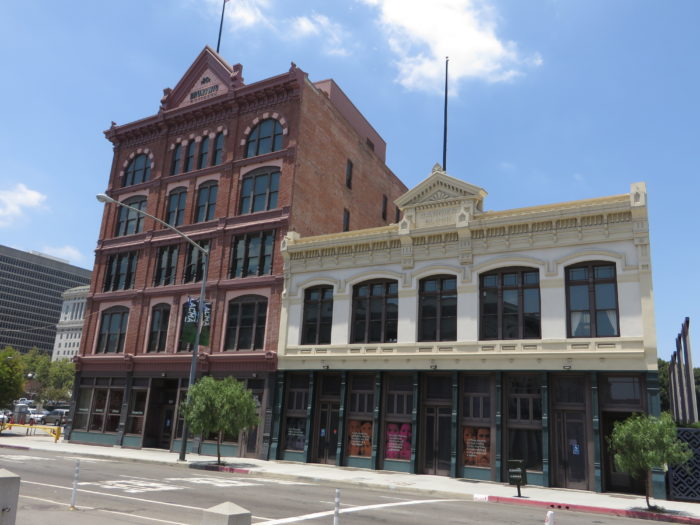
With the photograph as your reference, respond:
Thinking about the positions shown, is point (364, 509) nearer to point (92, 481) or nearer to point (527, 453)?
point (92, 481)

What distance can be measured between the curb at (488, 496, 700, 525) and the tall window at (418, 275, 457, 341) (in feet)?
28.6

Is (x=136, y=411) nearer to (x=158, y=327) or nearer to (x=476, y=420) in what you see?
(x=158, y=327)

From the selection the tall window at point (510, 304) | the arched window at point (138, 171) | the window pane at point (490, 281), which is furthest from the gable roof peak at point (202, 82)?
the tall window at point (510, 304)

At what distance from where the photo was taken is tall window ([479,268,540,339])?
24062 mm

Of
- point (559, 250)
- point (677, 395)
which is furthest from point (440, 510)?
point (677, 395)

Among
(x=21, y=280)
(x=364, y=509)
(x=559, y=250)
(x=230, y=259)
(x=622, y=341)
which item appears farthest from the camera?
(x=21, y=280)

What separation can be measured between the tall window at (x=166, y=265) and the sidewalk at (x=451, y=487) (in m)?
11.1

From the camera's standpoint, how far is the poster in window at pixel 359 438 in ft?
88.1

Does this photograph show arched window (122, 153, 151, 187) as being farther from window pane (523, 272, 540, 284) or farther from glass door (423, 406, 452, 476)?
window pane (523, 272, 540, 284)

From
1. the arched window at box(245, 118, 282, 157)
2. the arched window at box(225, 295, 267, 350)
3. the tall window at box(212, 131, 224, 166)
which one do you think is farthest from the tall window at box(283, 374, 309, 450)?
the tall window at box(212, 131, 224, 166)

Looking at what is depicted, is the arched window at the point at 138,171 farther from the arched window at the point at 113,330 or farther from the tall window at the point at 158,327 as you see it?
the tall window at the point at 158,327

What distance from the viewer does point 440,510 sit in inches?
587

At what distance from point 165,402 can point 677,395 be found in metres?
28.2

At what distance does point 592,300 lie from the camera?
75.2 feet
